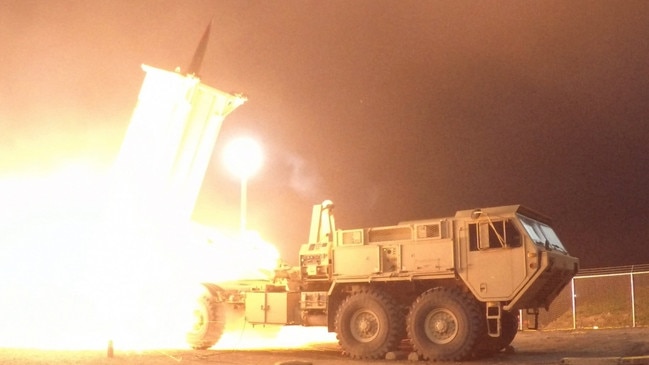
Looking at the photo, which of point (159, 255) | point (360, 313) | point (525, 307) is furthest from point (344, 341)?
point (159, 255)

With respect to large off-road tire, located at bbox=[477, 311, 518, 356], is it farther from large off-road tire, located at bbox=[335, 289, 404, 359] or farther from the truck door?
large off-road tire, located at bbox=[335, 289, 404, 359]

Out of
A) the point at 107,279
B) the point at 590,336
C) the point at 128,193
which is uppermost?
the point at 128,193

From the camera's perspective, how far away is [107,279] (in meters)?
23.8

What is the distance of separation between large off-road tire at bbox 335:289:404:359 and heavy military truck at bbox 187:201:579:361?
0.08 feet

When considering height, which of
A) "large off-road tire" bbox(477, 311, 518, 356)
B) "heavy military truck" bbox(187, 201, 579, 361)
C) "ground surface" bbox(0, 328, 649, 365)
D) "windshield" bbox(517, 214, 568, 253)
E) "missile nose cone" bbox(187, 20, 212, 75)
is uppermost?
"missile nose cone" bbox(187, 20, 212, 75)

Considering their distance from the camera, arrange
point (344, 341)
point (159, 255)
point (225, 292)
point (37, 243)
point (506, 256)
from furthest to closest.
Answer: point (37, 243), point (159, 255), point (225, 292), point (344, 341), point (506, 256)

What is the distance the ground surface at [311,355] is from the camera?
1636 cm

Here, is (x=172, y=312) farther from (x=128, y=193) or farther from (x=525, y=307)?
(x=525, y=307)

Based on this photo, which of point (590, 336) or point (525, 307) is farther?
point (590, 336)

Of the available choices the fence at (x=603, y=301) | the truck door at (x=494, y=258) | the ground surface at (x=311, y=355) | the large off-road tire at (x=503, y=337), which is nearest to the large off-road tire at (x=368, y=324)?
the ground surface at (x=311, y=355)

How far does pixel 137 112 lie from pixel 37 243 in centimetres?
664

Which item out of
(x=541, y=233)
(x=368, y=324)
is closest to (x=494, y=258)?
(x=541, y=233)

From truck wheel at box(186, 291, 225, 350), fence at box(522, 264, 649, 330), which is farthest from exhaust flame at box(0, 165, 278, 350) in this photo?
fence at box(522, 264, 649, 330)

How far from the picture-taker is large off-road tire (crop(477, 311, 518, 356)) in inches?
733
